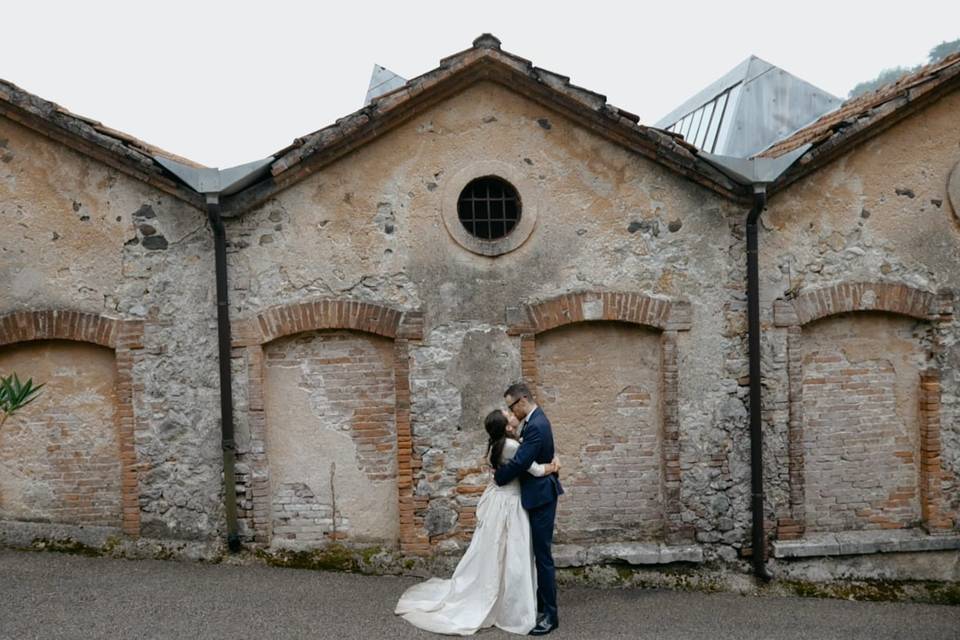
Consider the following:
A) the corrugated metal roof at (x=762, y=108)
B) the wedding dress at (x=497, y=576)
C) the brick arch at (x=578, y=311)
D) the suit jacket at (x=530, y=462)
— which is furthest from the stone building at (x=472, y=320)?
the corrugated metal roof at (x=762, y=108)

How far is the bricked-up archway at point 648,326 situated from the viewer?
741 cm

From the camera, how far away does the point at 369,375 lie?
7496 millimetres

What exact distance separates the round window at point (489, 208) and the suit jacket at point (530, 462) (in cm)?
221

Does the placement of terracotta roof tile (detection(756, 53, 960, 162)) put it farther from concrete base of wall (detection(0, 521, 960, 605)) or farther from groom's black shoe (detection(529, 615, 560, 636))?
groom's black shoe (detection(529, 615, 560, 636))

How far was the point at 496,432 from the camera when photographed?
5.95 metres

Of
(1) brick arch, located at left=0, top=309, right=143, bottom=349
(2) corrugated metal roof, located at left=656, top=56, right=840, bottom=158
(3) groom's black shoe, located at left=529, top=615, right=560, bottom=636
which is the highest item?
(2) corrugated metal roof, located at left=656, top=56, right=840, bottom=158

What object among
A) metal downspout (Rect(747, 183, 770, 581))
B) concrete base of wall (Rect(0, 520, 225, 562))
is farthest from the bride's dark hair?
concrete base of wall (Rect(0, 520, 225, 562))

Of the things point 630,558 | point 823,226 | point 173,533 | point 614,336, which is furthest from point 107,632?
point 823,226

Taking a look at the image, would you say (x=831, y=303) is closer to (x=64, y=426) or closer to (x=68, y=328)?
(x=68, y=328)

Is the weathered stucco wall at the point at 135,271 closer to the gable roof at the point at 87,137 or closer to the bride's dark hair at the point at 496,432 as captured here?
the gable roof at the point at 87,137

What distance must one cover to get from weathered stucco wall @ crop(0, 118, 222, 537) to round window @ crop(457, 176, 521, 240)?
2.58 m

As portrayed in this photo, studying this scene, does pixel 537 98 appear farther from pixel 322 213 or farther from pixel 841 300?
pixel 841 300

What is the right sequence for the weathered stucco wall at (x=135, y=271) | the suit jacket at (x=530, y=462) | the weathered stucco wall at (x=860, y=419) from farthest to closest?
the weathered stucco wall at (x=860, y=419)
the weathered stucco wall at (x=135, y=271)
the suit jacket at (x=530, y=462)

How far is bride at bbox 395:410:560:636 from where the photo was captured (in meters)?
6.05
